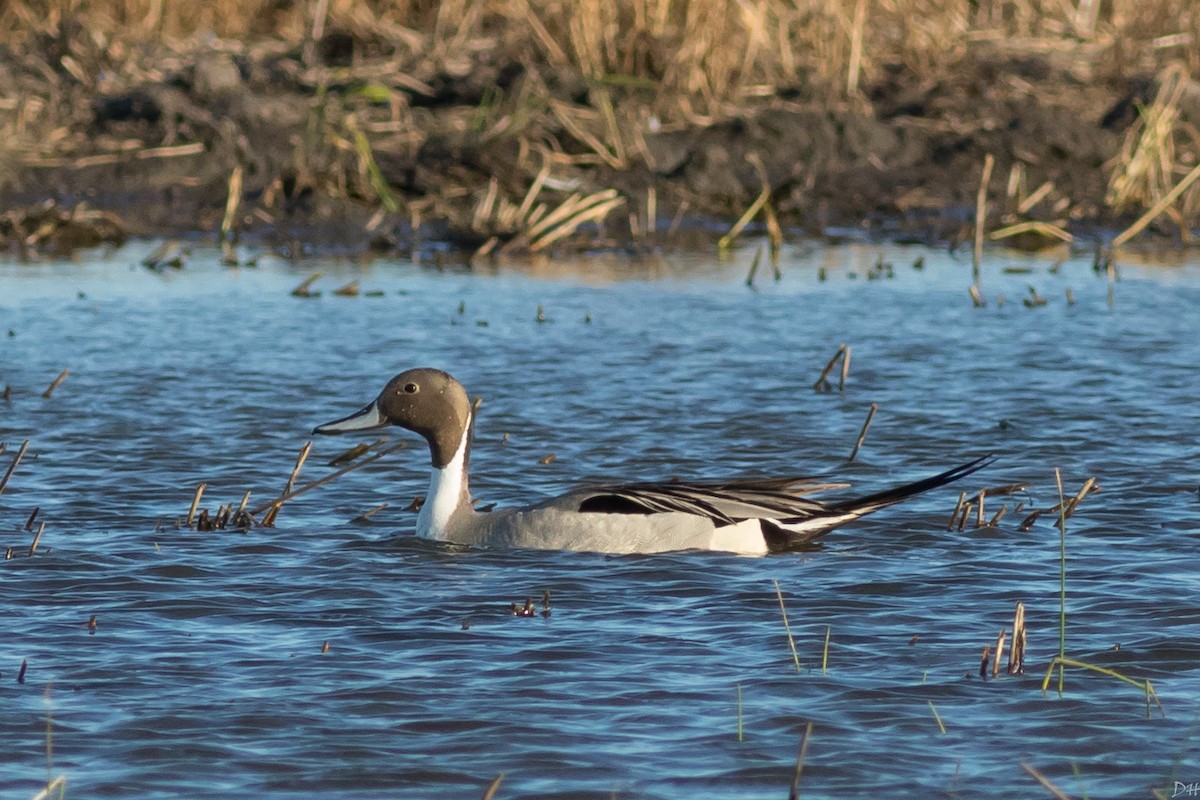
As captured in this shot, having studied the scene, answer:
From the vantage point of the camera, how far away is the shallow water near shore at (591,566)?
5191 mm

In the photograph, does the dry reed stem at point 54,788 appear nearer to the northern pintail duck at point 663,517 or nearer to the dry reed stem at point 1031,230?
the northern pintail duck at point 663,517

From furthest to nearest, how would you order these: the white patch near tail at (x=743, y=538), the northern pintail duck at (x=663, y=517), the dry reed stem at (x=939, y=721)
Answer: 1. the white patch near tail at (x=743, y=538)
2. the northern pintail duck at (x=663, y=517)
3. the dry reed stem at (x=939, y=721)

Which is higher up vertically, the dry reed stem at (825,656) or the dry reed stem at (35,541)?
the dry reed stem at (825,656)

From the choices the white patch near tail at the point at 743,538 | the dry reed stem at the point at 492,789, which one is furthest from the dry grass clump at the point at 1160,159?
the dry reed stem at the point at 492,789

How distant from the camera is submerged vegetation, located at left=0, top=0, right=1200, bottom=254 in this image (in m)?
16.1

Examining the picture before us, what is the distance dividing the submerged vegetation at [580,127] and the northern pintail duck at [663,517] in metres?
7.56

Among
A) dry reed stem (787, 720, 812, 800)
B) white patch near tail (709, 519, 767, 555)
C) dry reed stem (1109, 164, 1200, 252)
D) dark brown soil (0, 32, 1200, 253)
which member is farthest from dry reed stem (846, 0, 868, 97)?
dry reed stem (787, 720, 812, 800)

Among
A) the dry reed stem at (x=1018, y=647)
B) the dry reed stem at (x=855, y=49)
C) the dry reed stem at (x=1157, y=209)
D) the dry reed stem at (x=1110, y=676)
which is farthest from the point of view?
the dry reed stem at (x=855, y=49)

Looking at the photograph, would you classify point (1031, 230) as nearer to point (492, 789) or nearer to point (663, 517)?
point (663, 517)

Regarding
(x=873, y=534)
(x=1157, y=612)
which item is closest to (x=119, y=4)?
(x=873, y=534)

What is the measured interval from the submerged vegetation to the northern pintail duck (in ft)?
24.8

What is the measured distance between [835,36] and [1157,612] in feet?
39.0

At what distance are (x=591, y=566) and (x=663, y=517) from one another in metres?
0.37

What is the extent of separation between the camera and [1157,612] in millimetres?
6461
